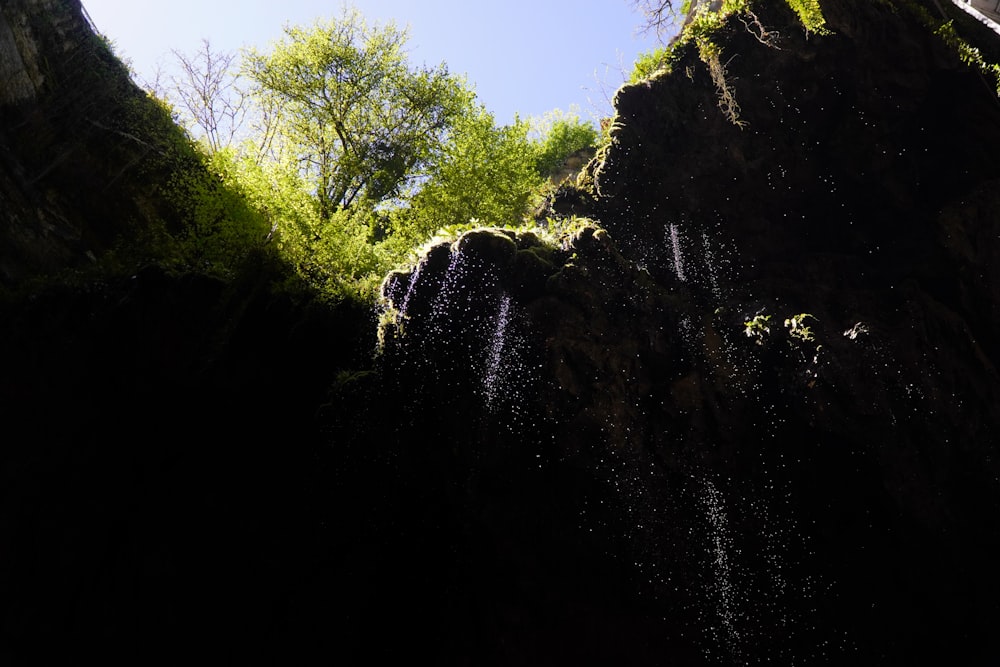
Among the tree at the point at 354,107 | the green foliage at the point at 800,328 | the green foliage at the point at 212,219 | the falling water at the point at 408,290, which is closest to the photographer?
the green foliage at the point at 800,328

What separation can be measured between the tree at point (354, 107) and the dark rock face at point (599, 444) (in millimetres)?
9620

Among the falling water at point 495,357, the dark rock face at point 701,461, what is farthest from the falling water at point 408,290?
the falling water at point 495,357

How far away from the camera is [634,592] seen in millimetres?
6922

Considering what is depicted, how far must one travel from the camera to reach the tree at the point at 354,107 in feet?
55.5

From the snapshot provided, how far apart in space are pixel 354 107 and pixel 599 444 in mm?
14830

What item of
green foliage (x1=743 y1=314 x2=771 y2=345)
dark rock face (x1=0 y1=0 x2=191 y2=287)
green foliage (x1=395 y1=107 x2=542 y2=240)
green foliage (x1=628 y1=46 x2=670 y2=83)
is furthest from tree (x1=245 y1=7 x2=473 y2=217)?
green foliage (x1=743 y1=314 x2=771 y2=345)

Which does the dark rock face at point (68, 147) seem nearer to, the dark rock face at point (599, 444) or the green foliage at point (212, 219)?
the green foliage at point (212, 219)

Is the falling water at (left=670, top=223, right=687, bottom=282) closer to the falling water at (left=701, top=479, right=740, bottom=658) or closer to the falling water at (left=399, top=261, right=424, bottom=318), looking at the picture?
the falling water at (left=701, top=479, right=740, bottom=658)

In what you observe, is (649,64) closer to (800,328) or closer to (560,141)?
(800,328)

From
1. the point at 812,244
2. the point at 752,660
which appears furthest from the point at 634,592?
the point at 812,244

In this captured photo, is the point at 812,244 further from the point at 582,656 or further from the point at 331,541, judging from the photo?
the point at 331,541

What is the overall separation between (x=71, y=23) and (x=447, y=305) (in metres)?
13.3

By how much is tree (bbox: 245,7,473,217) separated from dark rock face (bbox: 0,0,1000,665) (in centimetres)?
962

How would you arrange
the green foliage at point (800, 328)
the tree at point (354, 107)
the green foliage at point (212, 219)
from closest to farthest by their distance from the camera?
the green foliage at point (800, 328) < the green foliage at point (212, 219) < the tree at point (354, 107)
